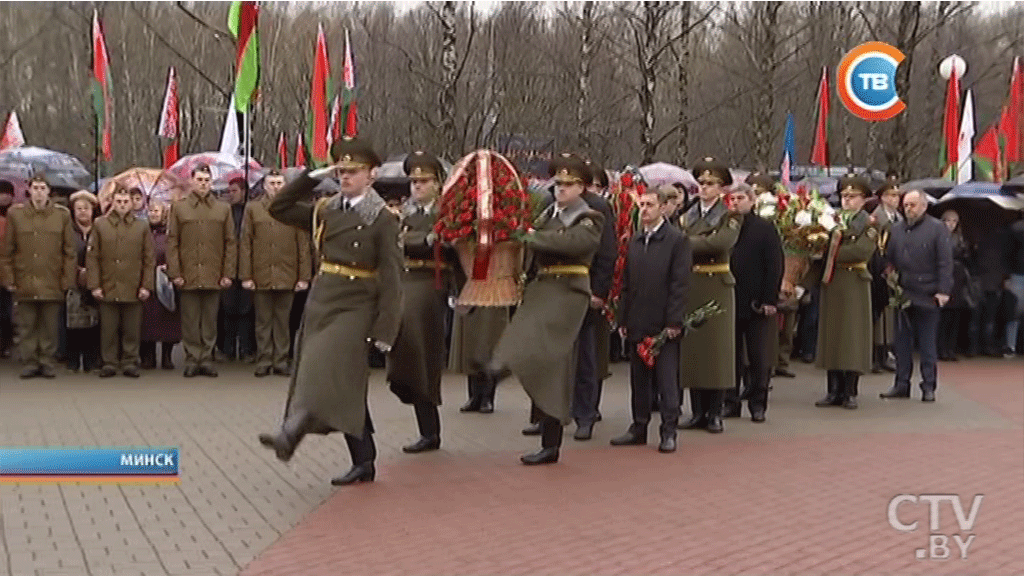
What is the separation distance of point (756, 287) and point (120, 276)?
6125mm

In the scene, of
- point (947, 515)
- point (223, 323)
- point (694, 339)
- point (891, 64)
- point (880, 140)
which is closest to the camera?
point (947, 515)

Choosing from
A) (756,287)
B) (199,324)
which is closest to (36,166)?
(199,324)

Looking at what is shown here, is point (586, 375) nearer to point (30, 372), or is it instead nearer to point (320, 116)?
point (30, 372)

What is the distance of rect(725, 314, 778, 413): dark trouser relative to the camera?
436 inches

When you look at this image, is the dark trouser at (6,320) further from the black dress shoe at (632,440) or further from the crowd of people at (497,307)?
the black dress shoe at (632,440)

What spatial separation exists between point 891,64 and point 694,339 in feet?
40.5

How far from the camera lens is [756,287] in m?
11.1

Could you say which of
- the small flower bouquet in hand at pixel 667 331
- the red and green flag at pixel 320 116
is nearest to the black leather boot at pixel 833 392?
the small flower bouquet in hand at pixel 667 331

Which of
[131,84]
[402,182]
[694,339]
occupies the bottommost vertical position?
[694,339]

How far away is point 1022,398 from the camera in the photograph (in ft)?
41.1

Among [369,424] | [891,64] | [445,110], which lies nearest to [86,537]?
[369,424]

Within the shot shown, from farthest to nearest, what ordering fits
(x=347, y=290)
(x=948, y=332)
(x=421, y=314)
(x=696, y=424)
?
(x=948, y=332) < (x=696, y=424) < (x=421, y=314) < (x=347, y=290)

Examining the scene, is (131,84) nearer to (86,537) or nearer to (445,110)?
(445,110)
